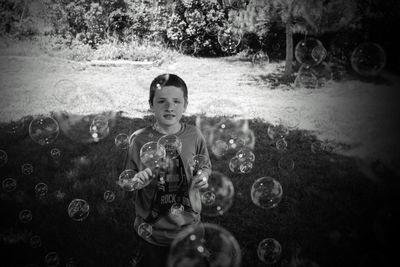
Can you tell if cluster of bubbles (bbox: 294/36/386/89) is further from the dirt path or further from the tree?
the dirt path

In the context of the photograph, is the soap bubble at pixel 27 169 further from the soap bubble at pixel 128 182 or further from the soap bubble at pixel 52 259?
the soap bubble at pixel 128 182

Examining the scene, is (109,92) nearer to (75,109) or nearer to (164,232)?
(75,109)

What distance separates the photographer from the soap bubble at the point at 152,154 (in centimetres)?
237

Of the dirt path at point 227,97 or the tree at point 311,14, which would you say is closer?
the dirt path at point 227,97

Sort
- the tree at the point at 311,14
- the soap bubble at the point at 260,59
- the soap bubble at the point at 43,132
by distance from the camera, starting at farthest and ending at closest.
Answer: the soap bubble at the point at 260,59, the tree at the point at 311,14, the soap bubble at the point at 43,132

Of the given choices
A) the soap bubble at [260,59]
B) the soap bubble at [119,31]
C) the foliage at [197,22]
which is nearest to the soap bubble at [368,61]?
the soap bubble at [260,59]

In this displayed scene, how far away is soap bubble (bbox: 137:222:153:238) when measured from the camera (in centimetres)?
227

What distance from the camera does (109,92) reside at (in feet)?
29.9

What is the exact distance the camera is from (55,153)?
5.02m

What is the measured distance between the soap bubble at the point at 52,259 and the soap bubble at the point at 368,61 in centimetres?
500

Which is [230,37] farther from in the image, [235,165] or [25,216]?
[25,216]

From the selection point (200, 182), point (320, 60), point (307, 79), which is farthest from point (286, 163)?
point (307, 79)

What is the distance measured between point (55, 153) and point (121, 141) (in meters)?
1.10

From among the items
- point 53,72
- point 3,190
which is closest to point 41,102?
point 53,72
